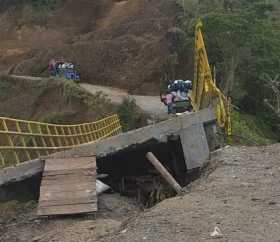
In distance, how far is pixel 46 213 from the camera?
9.49 meters

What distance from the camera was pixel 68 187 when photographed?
10.1 meters

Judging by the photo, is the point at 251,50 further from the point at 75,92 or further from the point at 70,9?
the point at 70,9

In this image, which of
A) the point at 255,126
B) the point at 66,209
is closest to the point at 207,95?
the point at 66,209

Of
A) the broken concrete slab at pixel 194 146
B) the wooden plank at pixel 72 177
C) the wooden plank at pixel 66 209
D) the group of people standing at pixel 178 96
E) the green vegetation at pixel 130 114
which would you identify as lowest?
the green vegetation at pixel 130 114

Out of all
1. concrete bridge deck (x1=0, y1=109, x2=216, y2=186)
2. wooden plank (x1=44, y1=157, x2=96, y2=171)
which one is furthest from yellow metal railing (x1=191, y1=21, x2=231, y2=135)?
wooden plank (x1=44, y1=157, x2=96, y2=171)

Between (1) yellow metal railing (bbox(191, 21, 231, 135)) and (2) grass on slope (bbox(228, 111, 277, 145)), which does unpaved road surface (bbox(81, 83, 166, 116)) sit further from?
(1) yellow metal railing (bbox(191, 21, 231, 135))

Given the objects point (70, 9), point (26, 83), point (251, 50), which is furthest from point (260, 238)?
point (70, 9)

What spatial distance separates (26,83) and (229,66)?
11.7m

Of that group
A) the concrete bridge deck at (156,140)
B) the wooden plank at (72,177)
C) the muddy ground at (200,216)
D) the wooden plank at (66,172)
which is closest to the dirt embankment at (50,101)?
the concrete bridge deck at (156,140)

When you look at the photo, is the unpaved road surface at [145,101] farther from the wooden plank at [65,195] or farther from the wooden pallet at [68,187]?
the wooden plank at [65,195]

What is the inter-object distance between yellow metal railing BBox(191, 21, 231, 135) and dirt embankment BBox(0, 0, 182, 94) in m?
15.9

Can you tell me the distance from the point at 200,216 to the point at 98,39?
1320 inches

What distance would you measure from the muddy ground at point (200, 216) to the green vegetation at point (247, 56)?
49.4 ft

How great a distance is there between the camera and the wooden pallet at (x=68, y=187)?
9594mm
